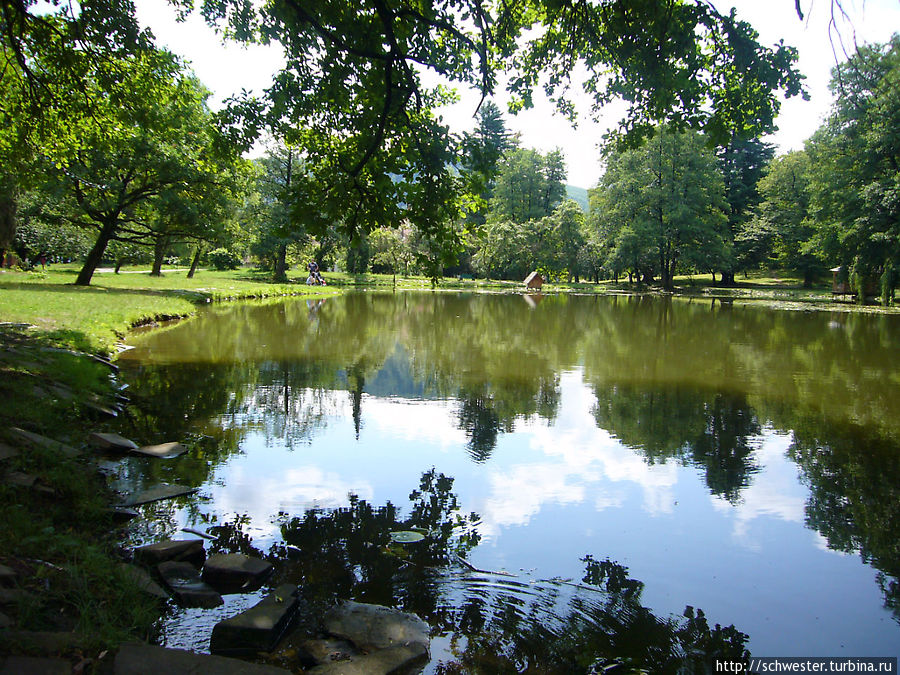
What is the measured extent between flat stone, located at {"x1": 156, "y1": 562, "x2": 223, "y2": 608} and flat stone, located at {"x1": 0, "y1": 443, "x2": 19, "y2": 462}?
1.88m

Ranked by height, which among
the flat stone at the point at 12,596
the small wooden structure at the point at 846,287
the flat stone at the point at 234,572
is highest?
the small wooden structure at the point at 846,287

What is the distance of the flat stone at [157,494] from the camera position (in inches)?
192

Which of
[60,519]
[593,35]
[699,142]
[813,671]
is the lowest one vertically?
[813,671]

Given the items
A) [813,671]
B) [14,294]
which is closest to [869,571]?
[813,671]

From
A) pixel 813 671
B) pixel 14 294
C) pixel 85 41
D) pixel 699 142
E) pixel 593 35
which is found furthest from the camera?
pixel 699 142

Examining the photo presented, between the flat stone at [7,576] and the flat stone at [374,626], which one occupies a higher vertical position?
the flat stone at [7,576]

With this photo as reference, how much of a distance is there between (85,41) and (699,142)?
4536cm

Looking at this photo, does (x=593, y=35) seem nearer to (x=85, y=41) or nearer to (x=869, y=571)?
(x=869, y=571)

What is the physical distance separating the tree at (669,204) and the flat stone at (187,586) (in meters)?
46.8

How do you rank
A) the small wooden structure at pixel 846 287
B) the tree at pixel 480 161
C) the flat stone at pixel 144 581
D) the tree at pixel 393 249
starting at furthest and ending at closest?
the tree at pixel 393 249 < the small wooden structure at pixel 846 287 < the tree at pixel 480 161 < the flat stone at pixel 144 581

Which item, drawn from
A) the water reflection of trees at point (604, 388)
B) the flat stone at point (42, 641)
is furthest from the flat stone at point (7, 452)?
the flat stone at point (42, 641)

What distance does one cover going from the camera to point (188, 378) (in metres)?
10.1

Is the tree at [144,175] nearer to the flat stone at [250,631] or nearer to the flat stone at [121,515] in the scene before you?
the flat stone at [121,515]

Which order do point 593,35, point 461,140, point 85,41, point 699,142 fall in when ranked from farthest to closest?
point 699,142
point 85,41
point 593,35
point 461,140
